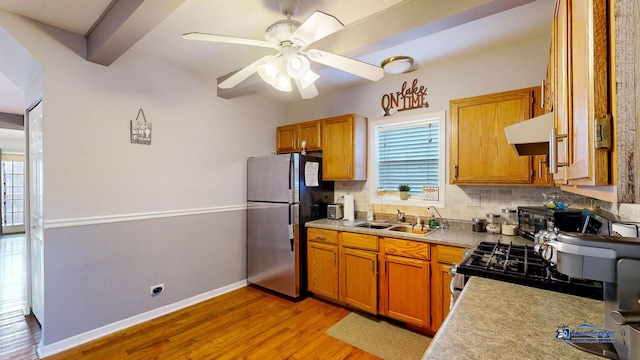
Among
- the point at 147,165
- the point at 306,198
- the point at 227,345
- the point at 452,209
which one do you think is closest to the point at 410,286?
the point at 452,209

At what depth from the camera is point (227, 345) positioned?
2.30 m

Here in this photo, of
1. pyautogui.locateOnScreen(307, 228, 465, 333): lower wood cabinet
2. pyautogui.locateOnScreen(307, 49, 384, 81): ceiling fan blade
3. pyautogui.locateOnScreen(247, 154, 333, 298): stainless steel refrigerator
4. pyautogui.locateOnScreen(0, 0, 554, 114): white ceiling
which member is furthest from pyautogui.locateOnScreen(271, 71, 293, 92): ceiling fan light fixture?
pyautogui.locateOnScreen(307, 228, 465, 333): lower wood cabinet

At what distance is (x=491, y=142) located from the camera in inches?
91.7

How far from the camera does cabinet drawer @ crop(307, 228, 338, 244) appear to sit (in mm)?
2941

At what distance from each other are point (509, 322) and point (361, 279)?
1881 millimetres

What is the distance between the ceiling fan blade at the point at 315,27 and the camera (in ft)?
4.48

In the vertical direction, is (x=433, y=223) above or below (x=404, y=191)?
below

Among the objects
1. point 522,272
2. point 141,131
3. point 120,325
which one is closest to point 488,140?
point 522,272

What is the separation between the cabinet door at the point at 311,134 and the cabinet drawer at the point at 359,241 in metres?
1.20

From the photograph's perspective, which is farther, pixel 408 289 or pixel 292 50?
pixel 408 289

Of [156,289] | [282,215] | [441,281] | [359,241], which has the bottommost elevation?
[156,289]

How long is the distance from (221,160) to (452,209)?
264 cm

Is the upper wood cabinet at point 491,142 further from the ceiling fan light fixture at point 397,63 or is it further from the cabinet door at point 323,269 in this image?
the cabinet door at point 323,269

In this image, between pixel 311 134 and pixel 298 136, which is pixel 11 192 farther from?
pixel 311 134
